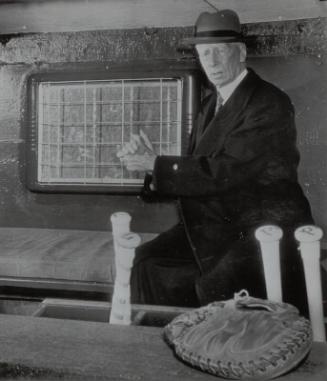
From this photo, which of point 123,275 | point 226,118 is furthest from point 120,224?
point 226,118

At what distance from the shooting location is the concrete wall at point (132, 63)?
6.68 ft

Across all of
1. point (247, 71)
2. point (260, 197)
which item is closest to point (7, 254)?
point (260, 197)

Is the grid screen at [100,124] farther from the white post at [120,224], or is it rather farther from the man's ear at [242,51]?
the man's ear at [242,51]

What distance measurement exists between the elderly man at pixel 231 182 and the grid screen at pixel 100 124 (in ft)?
0.85

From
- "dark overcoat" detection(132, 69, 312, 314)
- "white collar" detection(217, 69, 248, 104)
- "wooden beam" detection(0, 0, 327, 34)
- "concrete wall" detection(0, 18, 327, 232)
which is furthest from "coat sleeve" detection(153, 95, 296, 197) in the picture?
"wooden beam" detection(0, 0, 327, 34)

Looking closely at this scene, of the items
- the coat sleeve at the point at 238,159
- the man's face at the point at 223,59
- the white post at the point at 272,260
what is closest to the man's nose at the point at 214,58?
the man's face at the point at 223,59

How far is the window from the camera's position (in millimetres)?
2199

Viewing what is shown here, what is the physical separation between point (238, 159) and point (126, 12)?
803mm

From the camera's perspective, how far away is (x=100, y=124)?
2266 mm

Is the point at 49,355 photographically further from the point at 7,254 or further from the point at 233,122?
the point at 233,122

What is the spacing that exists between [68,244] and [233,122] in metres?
0.87

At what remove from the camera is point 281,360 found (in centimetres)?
132

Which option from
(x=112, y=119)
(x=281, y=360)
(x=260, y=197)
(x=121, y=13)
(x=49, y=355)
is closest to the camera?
(x=281, y=360)

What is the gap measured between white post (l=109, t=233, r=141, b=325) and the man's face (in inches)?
26.3
